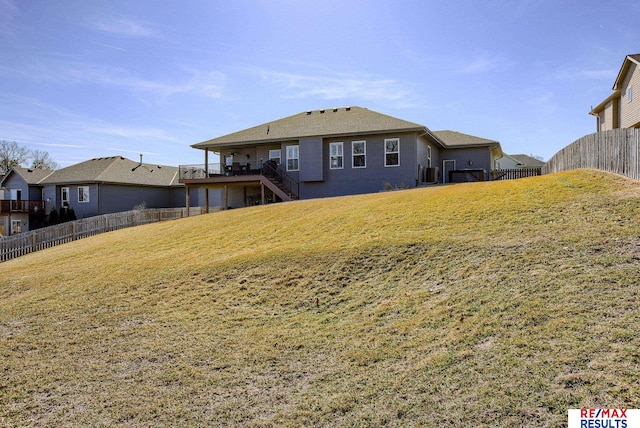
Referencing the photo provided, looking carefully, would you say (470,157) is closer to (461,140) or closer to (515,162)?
(461,140)

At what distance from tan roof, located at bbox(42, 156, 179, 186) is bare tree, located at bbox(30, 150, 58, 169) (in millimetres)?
32964

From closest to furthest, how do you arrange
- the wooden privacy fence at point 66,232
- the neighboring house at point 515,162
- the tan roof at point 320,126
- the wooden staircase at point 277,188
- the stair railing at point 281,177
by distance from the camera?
the wooden privacy fence at point 66,232, the tan roof at point 320,126, the wooden staircase at point 277,188, the stair railing at point 281,177, the neighboring house at point 515,162

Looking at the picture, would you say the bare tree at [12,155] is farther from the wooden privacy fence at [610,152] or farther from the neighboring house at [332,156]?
the wooden privacy fence at [610,152]

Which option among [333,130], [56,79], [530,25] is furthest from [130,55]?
[530,25]

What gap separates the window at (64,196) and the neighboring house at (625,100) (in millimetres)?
42120

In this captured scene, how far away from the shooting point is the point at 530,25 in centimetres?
1712

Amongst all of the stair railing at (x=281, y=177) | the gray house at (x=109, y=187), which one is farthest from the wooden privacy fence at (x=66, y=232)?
the gray house at (x=109, y=187)

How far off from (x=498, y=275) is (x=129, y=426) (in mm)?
5370

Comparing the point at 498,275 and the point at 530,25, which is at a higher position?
the point at 530,25

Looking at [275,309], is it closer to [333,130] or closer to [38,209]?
[333,130]

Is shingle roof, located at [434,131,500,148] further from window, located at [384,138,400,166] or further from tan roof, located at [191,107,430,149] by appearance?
window, located at [384,138,400,166]

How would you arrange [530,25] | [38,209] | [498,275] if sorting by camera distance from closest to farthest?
[498,275] < [530,25] < [38,209]

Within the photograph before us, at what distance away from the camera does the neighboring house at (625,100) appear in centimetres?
2226

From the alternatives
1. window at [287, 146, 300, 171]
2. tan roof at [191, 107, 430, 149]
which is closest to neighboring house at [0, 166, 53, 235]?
tan roof at [191, 107, 430, 149]
